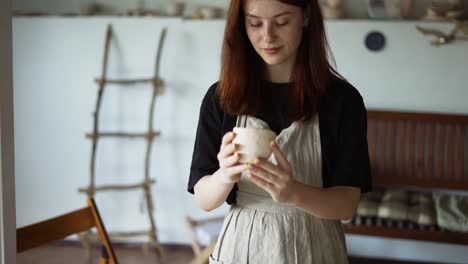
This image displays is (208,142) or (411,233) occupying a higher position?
(208,142)

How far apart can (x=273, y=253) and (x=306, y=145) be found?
27cm

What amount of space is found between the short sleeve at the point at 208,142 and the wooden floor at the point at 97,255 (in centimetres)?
281

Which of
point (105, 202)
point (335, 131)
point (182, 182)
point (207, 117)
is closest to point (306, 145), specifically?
point (335, 131)

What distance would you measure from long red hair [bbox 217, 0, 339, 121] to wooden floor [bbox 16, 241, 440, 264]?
286cm

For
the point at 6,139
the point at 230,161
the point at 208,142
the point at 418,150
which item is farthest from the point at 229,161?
the point at 418,150

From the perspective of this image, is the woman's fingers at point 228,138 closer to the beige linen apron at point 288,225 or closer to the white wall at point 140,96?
the beige linen apron at point 288,225

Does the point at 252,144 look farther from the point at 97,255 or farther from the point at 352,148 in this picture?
the point at 97,255

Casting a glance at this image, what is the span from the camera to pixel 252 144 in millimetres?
1129

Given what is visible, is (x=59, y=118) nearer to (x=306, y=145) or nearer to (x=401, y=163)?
(x=401, y=163)

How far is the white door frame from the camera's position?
0.89 m

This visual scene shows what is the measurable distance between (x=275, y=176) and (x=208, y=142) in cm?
29

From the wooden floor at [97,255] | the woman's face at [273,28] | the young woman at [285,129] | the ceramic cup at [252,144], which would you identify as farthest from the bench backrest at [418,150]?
the ceramic cup at [252,144]

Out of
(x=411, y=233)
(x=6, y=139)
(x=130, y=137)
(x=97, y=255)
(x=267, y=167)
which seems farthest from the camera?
(x=97, y=255)

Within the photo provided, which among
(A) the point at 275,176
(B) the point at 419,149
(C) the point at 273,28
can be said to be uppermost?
(C) the point at 273,28
